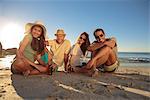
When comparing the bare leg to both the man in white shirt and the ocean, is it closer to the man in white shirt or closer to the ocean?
the man in white shirt

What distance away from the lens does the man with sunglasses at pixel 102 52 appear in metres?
4.01

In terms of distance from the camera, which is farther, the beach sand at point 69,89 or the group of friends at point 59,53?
the group of friends at point 59,53

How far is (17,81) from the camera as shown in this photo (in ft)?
11.5

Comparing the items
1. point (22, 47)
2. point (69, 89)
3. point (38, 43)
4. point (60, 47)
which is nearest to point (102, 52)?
point (60, 47)

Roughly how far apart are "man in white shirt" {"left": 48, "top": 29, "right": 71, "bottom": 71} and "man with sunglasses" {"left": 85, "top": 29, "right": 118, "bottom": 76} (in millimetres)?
414

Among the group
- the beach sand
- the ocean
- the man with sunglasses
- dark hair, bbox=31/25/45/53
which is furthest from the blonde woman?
the ocean

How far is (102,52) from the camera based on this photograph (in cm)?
399

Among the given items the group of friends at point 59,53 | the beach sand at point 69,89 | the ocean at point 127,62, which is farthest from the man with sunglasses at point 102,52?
the ocean at point 127,62

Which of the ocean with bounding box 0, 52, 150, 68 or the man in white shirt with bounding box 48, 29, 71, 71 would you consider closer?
the man in white shirt with bounding box 48, 29, 71, 71

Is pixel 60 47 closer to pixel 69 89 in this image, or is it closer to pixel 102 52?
pixel 102 52

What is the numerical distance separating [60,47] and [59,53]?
0.11 meters

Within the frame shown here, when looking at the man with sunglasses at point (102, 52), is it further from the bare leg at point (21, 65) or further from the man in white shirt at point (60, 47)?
the bare leg at point (21, 65)

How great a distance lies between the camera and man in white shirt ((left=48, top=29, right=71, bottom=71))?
429 cm

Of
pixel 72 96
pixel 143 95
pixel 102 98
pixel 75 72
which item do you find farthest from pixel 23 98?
pixel 75 72
